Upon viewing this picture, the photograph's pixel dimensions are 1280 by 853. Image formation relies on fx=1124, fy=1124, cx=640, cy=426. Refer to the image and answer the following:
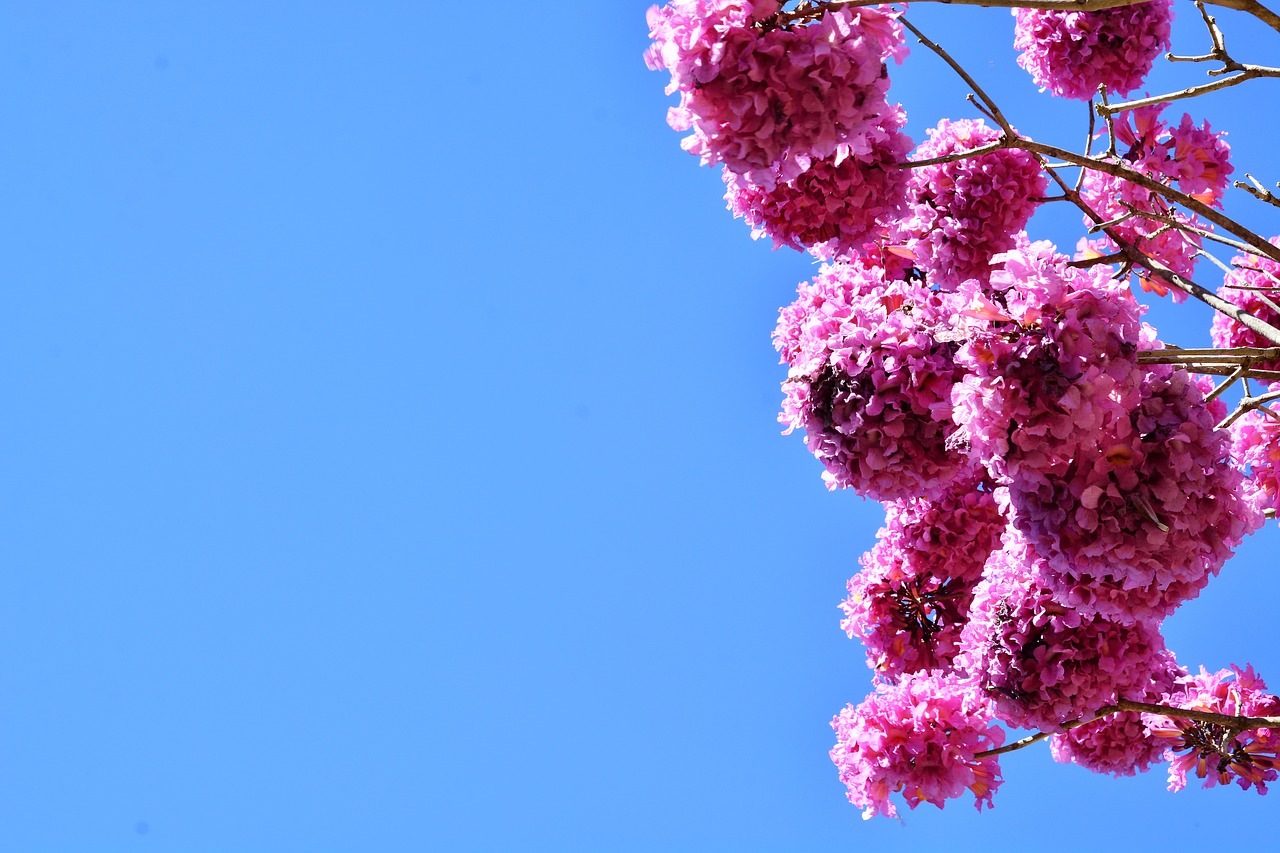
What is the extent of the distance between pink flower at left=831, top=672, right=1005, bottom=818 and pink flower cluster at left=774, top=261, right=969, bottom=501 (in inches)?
48.8

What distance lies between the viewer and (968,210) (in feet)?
16.3

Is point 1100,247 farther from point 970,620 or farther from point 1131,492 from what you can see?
point 1131,492

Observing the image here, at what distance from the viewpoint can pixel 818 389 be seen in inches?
157

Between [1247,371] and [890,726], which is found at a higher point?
[1247,371]

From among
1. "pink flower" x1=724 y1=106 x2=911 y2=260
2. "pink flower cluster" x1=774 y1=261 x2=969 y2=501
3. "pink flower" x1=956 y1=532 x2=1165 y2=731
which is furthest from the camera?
"pink flower" x1=724 y1=106 x2=911 y2=260

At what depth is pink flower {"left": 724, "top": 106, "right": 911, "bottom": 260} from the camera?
15.0ft

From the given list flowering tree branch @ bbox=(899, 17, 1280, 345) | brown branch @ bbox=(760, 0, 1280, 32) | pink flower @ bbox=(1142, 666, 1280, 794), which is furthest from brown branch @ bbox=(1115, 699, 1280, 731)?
brown branch @ bbox=(760, 0, 1280, 32)

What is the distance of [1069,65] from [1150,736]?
318cm

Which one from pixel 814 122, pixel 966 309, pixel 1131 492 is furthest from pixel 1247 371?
pixel 814 122

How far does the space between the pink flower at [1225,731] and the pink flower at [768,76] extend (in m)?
3.35

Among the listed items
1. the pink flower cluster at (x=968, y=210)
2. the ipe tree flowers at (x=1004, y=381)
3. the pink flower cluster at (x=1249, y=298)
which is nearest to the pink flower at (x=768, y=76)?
the ipe tree flowers at (x=1004, y=381)

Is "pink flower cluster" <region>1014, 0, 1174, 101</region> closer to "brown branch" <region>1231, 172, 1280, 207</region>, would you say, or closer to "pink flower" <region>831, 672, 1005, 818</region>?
"brown branch" <region>1231, 172, 1280, 207</region>

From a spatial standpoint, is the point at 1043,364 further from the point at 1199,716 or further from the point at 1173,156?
the point at 1173,156

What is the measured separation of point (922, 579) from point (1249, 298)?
2129 mm
